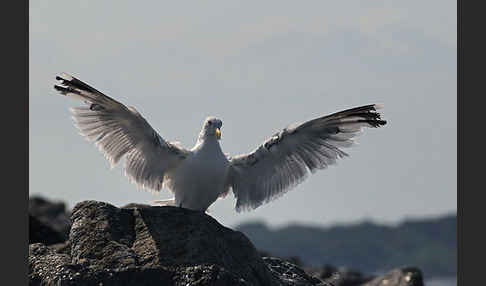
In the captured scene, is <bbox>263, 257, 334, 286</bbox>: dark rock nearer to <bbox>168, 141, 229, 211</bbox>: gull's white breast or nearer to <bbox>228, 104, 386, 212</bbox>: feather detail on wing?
<bbox>168, 141, 229, 211</bbox>: gull's white breast

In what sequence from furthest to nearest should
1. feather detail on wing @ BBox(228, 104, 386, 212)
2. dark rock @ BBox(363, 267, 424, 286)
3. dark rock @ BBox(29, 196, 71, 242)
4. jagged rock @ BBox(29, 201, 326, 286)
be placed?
dark rock @ BBox(29, 196, 71, 242) → dark rock @ BBox(363, 267, 424, 286) → feather detail on wing @ BBox(228, 104, 386, 212) → jagged rock @ BBox(29, 201, 326, 286)

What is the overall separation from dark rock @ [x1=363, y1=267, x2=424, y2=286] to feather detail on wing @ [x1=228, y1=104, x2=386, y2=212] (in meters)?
2.44

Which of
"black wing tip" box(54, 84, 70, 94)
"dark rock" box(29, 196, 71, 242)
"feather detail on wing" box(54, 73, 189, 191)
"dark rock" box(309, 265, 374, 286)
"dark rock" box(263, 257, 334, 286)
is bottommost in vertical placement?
"dark rock" box(309, 265, 374, 286)

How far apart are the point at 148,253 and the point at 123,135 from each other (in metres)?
3.30

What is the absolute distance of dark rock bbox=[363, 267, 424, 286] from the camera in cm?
1739

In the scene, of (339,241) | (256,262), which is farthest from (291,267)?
(339,241)

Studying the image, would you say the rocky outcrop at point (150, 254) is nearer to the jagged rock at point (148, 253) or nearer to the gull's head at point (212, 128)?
the jagged rock at point (148, 253)

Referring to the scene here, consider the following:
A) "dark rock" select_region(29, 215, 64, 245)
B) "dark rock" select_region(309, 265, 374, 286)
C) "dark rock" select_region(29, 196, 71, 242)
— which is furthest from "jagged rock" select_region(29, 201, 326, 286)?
"dark rock" select_region(29, 196, 71, 242)

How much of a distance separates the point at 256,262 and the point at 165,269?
4.93 ft

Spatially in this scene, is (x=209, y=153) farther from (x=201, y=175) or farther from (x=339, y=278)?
(x=339, y=278)

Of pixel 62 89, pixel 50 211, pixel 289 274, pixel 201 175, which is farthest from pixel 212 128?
pixel 50 211

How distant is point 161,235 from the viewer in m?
13.2

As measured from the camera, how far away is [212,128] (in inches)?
614

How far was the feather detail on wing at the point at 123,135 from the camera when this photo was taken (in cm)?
1523
